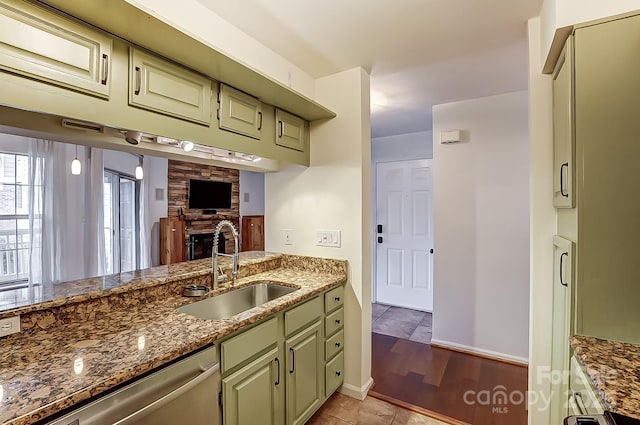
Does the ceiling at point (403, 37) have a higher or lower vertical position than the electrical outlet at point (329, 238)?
higher

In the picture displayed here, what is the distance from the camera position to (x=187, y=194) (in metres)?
4.56

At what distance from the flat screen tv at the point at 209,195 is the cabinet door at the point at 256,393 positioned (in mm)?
3729

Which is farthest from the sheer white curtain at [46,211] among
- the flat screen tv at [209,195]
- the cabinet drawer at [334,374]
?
the cabinet drawer at [334,374]

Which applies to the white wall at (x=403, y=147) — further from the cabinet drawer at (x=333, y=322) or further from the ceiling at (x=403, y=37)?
the cabinet drawer at (x=333, y=322)

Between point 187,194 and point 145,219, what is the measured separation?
1.09 m

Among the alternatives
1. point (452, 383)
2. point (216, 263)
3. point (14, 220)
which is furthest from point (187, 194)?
point (452, 383)

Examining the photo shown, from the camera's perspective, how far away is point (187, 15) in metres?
1.50

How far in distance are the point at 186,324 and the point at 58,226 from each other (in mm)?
2117

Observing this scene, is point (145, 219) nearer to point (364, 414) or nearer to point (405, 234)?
point (364, 414)

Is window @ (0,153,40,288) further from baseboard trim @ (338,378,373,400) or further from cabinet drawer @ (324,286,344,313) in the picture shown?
baseboard trim @ (338,378,373,400)

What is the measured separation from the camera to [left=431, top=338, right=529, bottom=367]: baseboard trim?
265cm

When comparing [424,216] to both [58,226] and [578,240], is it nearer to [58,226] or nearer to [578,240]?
[578,240]

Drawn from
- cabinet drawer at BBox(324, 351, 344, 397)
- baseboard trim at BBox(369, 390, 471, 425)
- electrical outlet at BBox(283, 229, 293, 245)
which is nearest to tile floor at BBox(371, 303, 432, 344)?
baseboard trim at BBox(369, 390, 471, 425)

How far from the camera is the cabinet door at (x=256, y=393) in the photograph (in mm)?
1277
